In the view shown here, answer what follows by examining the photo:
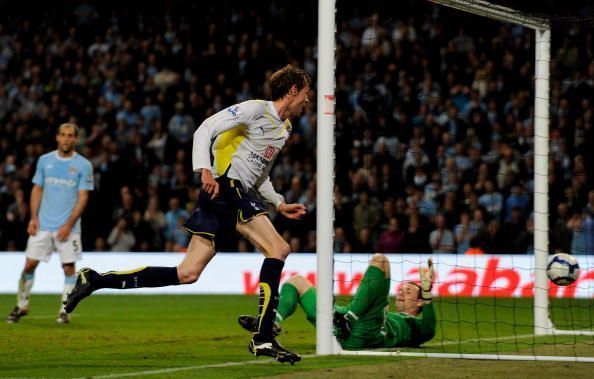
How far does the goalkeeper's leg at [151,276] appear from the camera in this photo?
306 inches

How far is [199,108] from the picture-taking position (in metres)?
21.4

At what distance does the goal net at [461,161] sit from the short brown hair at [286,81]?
19.0ft

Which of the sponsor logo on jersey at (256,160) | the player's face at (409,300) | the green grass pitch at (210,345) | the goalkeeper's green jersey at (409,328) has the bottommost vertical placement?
the green grass pitch at (210,345)

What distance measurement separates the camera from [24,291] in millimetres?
11852

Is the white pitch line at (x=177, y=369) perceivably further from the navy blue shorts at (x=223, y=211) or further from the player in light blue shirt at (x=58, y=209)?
the player in light blue shirt at (x=58, y=209)

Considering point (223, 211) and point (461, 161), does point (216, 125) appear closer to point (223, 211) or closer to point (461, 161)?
Result: point (223, 211)

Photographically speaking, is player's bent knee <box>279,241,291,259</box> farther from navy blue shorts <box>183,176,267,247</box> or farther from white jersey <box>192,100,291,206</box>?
white jersey <box>192,100,291,206</box>

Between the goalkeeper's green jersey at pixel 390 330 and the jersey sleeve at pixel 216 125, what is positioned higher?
the jersey sleeve at pixel 216 125

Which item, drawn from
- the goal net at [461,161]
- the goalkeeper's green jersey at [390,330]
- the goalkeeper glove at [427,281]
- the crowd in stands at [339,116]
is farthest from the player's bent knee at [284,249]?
the crowd in stands at [339,116]

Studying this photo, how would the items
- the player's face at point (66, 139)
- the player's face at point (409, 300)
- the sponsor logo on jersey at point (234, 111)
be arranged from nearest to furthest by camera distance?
the sponsor logo on jersey at point (234, 111)
the player's face at point (409, 300)
the player's face at point (66, 139)

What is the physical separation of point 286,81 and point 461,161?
11.4m

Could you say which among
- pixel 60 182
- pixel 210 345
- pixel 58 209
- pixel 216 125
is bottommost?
pixel 210 345

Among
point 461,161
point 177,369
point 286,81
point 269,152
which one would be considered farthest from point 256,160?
point 461,161

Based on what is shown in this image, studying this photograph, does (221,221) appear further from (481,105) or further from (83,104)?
(83,104)
